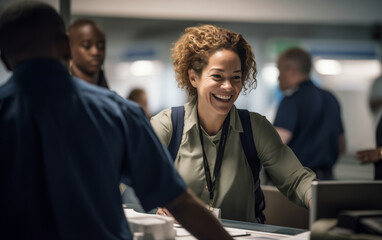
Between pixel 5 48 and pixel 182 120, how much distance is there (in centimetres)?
120

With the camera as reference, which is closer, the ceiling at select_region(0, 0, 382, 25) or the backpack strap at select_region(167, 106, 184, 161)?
A: the backpack strap at select_region(167, 106, 184, 161)

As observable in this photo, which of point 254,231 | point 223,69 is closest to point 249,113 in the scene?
point 223,69

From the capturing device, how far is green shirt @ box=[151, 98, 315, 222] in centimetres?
230

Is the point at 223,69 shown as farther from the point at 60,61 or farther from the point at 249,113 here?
the point at 60,61

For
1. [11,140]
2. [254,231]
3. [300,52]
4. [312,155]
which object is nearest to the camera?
[11,140]

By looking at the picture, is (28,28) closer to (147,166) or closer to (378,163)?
(147,166)

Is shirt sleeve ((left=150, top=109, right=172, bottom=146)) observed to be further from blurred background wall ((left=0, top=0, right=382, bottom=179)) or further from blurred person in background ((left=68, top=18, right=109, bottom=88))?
blurred background wall ((left=0, top=0, right=382, bottom=179))

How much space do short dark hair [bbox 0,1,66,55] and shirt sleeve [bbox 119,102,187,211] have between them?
0.27 m

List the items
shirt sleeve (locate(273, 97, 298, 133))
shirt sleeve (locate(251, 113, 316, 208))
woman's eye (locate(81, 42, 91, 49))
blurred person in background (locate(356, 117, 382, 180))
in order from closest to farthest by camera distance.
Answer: shirt sleeve (locate(251, 113, 316, 208)) → blurred person in background (locate(356, 117, 382, 180)) → shirt sleeve (locate(273, 97, 298, 133)) → woman's eye (locate(81, 42, 91, 49))

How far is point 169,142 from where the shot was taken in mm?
2330

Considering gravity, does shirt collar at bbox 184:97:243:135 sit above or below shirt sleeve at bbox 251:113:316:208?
above

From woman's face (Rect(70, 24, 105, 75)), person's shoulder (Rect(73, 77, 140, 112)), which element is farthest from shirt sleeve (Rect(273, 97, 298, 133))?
person's shoulder (Rect(73, 77, 140, 112))

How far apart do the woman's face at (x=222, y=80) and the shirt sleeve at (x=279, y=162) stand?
167 mm

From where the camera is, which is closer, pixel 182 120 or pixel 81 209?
pixel 81 209
